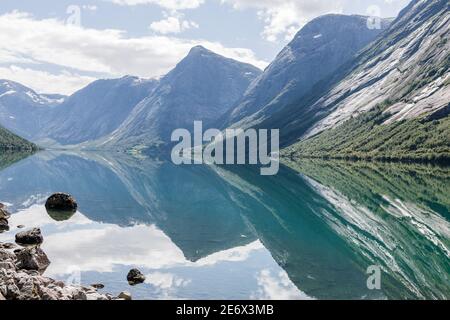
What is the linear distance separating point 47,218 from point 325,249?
43.3m

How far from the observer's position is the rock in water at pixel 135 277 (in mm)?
40688

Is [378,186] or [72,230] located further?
[378,186]

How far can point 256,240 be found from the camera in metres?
63.7

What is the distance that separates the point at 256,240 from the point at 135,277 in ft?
83.4

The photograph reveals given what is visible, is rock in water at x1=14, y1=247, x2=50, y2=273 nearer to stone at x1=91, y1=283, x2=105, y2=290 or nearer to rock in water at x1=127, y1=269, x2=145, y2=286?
stone at x1=91, y1=283, x2=105, y2=290

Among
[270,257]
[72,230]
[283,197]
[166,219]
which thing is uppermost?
[283,197]

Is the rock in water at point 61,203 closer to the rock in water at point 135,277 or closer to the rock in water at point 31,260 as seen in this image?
the rock in water at point 31,260

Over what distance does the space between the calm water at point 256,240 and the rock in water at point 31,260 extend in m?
1.47

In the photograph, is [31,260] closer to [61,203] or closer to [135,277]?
[135,277]

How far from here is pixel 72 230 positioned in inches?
2571

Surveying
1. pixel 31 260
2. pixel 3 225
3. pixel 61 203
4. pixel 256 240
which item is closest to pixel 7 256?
pixel 31 260

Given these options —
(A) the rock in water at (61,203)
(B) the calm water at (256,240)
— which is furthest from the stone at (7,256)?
(A) the rock in water at (61,203)
